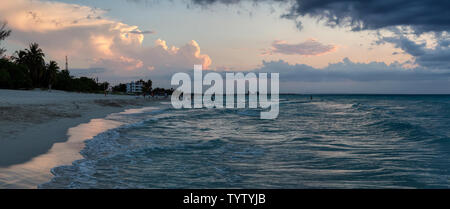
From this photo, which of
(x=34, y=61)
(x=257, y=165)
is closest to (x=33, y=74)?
(x=34, y=61)

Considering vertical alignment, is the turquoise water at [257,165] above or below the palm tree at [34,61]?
below

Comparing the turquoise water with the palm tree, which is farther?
the palm tree

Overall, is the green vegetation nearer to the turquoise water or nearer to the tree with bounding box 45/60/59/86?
the tree with bounding box 45/60/59/86

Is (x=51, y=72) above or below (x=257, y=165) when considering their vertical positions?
above

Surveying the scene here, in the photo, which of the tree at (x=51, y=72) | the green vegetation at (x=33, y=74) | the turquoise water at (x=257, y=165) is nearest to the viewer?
the turquoise water at (x=257, y=165)

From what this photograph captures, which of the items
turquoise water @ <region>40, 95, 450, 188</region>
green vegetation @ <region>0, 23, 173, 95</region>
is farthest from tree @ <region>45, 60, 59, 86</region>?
turquoise water @ <region>40, 95, 450, 188</region>

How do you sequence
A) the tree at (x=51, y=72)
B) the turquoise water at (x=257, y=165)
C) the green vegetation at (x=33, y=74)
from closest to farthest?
1. the turquoise water at (x=257, y=165)
2. the green vegetation at (x=33, y=74)
3. the tree at (x=51, y=72)

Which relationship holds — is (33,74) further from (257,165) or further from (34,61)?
(257,165)

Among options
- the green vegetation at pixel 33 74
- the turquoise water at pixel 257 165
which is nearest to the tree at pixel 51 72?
the green vegetation at pixel 33 74

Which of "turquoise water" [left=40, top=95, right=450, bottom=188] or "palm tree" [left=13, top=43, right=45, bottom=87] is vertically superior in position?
"palm tree" [left=13, top=43, right=45, bottom=87]

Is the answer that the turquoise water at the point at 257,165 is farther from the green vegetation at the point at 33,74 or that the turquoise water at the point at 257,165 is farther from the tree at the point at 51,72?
the tree at the point at 51,72
